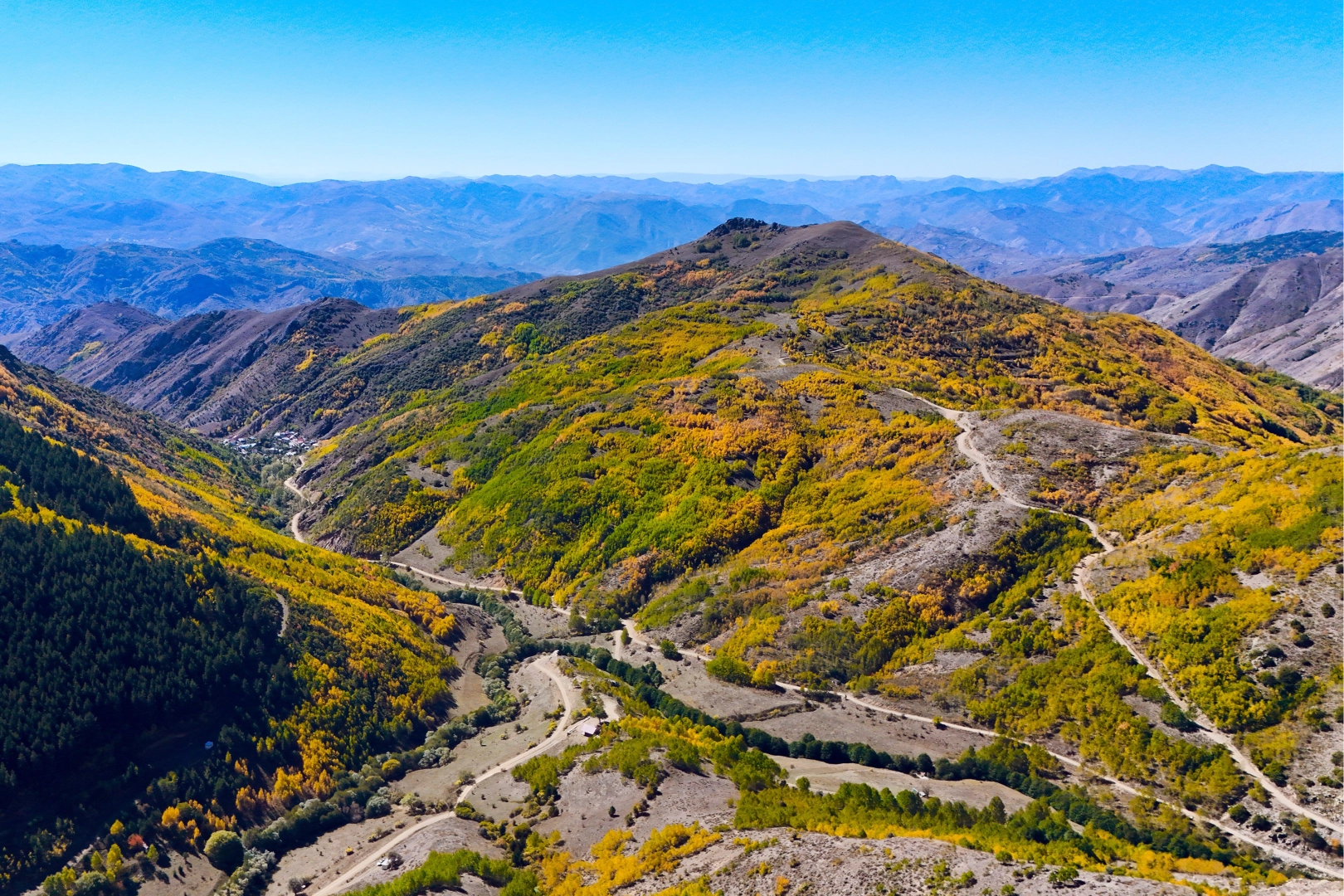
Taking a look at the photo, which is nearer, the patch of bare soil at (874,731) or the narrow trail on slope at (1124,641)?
the narrow trail on slope at (1124,641)

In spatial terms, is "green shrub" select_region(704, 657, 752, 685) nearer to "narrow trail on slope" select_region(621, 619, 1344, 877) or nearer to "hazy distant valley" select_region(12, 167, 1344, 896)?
"hazy distant valley" select_region(12, 167, 1344, 896)

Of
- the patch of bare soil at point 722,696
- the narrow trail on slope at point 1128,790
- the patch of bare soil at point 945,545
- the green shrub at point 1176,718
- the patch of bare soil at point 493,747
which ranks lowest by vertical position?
the patch of bare soil at point 493,747

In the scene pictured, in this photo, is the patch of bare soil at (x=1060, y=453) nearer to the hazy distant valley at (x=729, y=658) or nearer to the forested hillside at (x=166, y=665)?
the hazy distant valley at (x=729, y=658)

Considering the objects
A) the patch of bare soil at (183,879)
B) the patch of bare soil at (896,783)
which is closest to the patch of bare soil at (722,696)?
the patch of bare soil at (896,783)

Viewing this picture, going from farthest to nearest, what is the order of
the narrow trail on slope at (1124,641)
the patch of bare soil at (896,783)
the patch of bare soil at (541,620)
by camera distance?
the patch of bare soil at (541,620)
the patch of bare soil at (896,783)
the narrow trail on slope at (1124,641)

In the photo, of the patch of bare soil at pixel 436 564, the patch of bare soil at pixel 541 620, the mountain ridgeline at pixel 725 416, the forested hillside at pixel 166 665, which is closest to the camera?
the forested hillside at pixel 166 665

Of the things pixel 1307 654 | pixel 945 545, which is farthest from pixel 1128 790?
pixel 945 545

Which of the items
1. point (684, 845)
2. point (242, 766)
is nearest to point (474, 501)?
point (242, 766)

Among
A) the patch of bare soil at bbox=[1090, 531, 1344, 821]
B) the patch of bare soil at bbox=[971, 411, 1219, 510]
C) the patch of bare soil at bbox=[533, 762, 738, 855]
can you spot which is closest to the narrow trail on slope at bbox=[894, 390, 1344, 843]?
the patch of bare soil at bbox=[1090, 531, 1344, 821]
